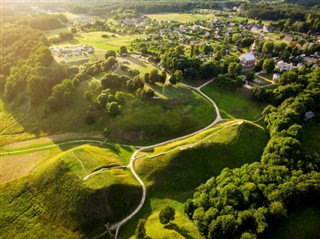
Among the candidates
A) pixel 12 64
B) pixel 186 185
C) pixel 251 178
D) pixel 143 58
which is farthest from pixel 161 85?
pixel 12 64

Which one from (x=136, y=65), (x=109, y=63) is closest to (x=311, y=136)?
(x=136, y=65)

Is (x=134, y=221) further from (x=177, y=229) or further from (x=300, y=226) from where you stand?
(x=300, y=226)

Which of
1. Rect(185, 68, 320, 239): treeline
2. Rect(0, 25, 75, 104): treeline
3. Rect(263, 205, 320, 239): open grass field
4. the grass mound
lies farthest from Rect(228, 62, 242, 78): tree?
Rect(0, 25, 75, 104): treeline

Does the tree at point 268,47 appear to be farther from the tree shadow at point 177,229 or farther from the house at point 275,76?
the tree shadow at point 177,229

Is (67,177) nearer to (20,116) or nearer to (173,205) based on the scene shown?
(173,205)

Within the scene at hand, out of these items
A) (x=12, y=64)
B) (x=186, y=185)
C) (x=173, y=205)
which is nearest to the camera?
(x=173, y=205)

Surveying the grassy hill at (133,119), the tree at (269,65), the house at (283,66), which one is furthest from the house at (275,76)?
the grassy hill at (133,119)
